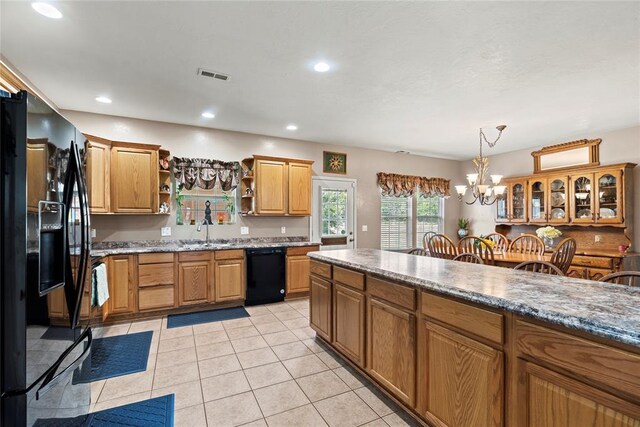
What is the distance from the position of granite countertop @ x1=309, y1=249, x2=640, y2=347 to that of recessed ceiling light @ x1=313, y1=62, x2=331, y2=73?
185cm

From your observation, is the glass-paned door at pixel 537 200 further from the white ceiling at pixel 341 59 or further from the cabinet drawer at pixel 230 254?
the cabinet drawer at pixel 230 254

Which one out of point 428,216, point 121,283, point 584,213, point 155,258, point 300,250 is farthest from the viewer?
point 428,216

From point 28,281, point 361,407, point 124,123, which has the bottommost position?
point 361,407

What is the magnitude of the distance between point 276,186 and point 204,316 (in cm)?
220

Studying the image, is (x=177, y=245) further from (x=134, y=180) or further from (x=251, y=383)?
(x=251, y=383)

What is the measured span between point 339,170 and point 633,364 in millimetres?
5145

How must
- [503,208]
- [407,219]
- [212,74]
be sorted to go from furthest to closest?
[407,219] → [503,208] → [212,74]

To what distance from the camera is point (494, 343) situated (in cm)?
142

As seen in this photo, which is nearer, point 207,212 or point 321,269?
point 321,269

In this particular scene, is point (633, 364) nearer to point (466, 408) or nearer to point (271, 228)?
point (466, 408)

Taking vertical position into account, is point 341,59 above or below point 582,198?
above

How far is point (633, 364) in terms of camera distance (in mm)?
987

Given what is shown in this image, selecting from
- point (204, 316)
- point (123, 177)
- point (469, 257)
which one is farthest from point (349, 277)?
point (123, 177)

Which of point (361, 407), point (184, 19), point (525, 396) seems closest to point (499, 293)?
point (525, 396)
